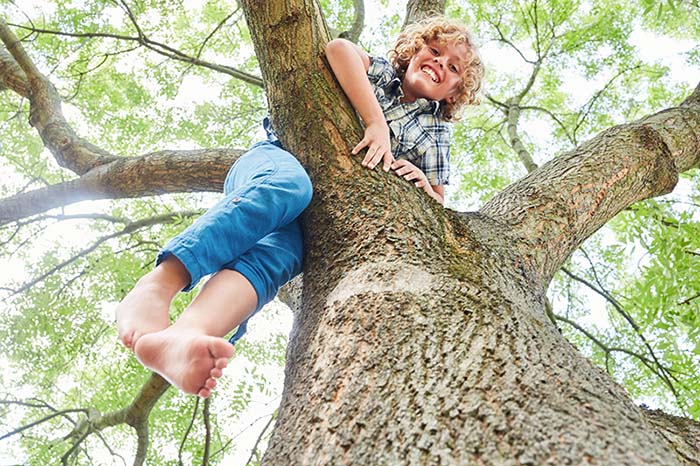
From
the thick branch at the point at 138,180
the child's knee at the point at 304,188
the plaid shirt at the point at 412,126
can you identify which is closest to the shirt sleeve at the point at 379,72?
the plaid shirt at the point at 412,126

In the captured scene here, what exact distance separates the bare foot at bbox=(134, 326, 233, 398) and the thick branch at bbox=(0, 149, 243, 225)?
182cm

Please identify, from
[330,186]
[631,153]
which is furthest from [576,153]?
[330,186]

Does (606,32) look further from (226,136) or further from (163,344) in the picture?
(163,344)

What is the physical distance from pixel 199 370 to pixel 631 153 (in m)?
1.97

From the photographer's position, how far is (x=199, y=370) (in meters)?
1.13

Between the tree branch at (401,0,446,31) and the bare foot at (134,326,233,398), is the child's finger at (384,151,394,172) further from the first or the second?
the tree branch at (401,0,446,31)

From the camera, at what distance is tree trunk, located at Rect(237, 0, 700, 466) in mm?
809

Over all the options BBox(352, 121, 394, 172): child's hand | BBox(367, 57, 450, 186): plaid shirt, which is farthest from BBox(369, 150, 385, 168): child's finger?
BBox(367, 57, 450, 186): plaid shirt

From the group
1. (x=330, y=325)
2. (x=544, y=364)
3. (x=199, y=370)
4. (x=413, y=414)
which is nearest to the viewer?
(x=413, y=414)

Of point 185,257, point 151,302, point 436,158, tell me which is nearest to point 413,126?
point 436,158

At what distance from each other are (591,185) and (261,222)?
51.9 inches

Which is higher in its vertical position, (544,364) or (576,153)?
(576,153)

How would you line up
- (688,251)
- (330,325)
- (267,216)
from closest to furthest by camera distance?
(330,325) → (267,216) → (688,251)

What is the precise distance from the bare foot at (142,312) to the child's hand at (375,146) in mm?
784
